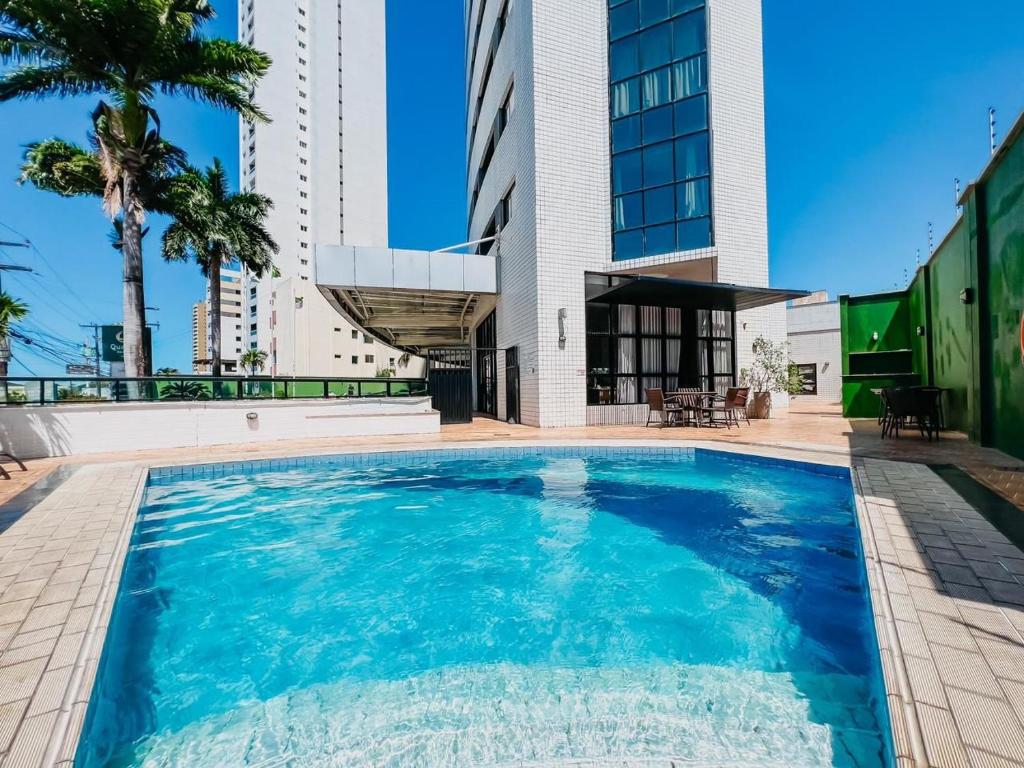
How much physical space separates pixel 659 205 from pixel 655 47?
4.25 meters

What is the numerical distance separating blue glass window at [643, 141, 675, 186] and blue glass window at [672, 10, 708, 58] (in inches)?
95.5

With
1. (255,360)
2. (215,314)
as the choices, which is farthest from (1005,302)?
(255,360)

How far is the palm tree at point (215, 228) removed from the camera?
45.8ft

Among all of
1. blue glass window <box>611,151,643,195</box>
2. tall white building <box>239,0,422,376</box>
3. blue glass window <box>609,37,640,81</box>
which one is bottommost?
blue glass window <box>611,151,643,195</box>

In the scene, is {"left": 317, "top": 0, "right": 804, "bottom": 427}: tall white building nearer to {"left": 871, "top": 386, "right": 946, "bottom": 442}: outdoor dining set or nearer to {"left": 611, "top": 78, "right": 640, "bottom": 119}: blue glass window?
{"left": 611, "top": 78, "right": 640, "bottom": 119}: blue glass window

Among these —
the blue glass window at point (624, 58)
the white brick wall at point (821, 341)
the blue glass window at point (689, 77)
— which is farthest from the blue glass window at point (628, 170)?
the white brick wall at point (821, 341)

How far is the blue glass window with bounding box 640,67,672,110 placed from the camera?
12.0 m

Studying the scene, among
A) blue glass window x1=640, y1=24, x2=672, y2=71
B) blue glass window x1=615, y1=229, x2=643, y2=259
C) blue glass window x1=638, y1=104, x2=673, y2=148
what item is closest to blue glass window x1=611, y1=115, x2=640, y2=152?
blue glass window x1=638, y1=104, x2=673, y2=148

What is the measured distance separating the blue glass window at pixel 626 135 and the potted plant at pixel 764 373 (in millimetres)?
6347

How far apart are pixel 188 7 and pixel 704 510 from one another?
1457 centimetres

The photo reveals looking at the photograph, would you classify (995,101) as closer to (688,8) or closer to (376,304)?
(688,8)

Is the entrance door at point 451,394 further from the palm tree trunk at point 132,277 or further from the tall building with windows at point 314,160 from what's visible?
the tall building with windows at point 314,160

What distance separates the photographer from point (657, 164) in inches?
474

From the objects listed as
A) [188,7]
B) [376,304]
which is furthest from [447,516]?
[188,7]
